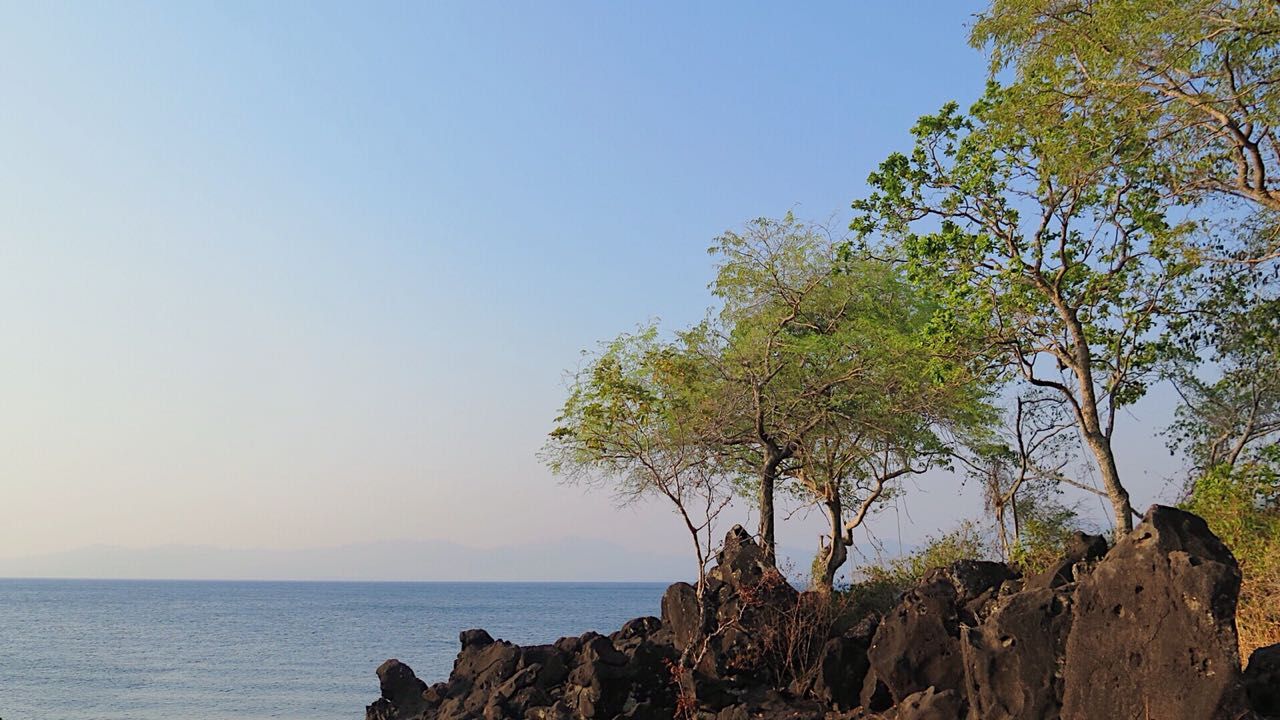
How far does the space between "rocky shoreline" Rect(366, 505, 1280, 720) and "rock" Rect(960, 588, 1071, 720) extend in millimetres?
17

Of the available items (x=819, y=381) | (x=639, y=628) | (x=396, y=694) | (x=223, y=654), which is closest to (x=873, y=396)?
(x=819, y=381)

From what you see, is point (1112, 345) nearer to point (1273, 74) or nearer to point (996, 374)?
point (996, 374)

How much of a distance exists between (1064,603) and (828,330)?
13874 millimetres

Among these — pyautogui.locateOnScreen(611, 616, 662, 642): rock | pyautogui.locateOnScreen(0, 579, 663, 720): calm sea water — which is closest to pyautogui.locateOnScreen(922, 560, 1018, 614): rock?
pyautogui.locateOnScreen(611, 616, 662, 642): rock

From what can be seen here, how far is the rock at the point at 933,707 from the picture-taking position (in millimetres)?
12117

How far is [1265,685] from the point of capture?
1086 cm

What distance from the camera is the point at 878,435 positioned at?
25.2 meters

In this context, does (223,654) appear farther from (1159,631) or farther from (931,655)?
(1159,631)

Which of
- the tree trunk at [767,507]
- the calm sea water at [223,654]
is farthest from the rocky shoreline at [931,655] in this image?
the calm sea water at [223,654]

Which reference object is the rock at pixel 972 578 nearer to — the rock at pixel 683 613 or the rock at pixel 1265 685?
the rock at pixel 1265 685

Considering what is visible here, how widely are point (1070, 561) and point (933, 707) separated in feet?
8.95

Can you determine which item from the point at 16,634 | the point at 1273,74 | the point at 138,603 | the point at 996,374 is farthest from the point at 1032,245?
the point at 138,603

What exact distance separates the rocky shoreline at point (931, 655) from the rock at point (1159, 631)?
1 centimetres

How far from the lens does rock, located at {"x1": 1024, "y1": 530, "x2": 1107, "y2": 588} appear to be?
12516 millimetres
